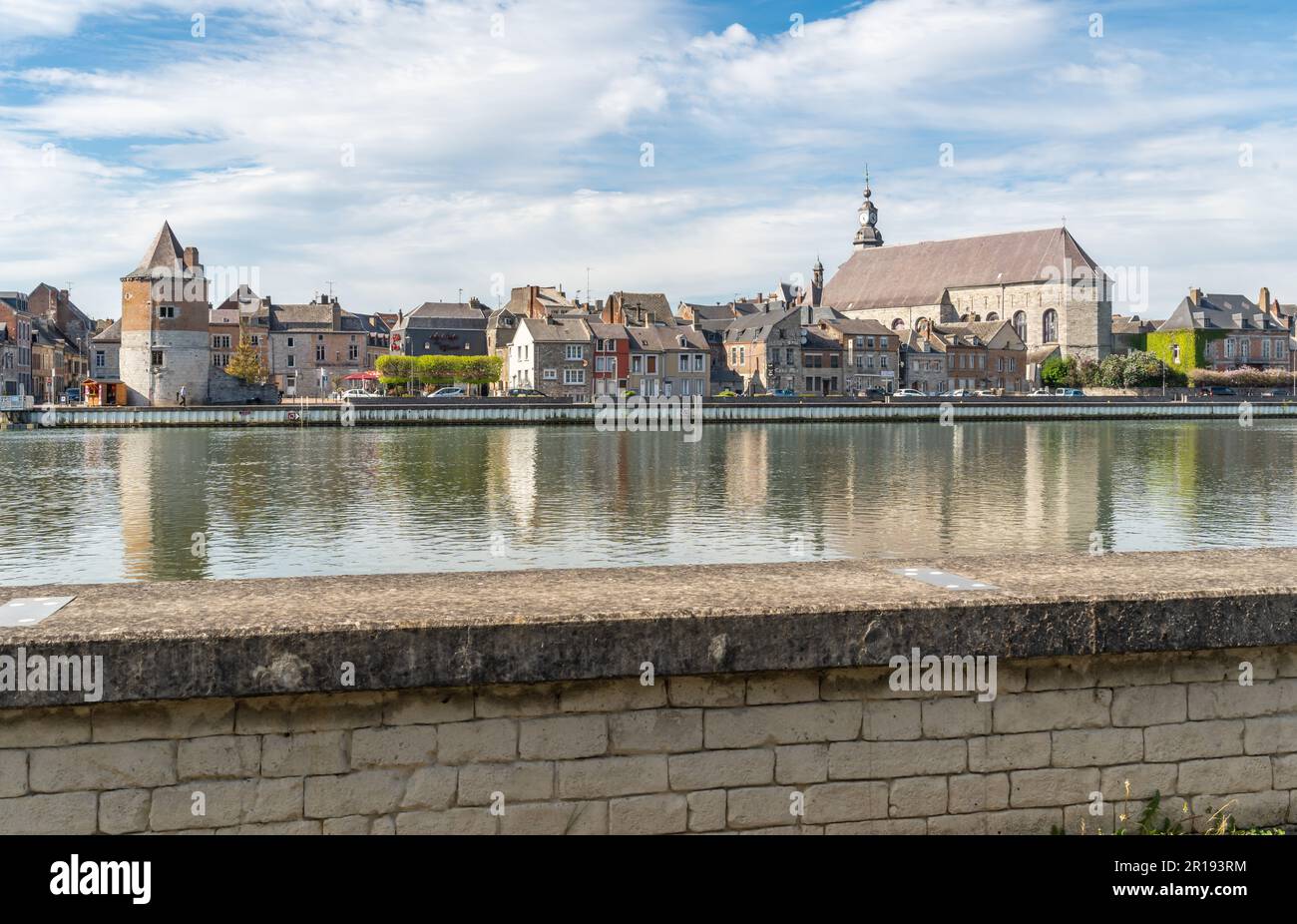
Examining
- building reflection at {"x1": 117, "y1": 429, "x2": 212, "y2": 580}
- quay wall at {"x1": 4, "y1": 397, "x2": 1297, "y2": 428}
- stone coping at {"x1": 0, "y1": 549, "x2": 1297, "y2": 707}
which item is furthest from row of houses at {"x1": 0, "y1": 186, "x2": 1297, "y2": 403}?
stone coping at {"x1": 0, "y1": 549, "x2": 1297, "y2": 707}

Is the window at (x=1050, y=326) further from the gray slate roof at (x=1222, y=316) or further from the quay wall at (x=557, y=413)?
the quay wall at (x=557, y=413)

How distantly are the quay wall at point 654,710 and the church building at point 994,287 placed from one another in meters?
120

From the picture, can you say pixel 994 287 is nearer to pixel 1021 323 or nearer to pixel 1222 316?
pixel 1021 323

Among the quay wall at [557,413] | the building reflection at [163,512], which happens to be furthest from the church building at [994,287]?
the building reflection at [163,512]

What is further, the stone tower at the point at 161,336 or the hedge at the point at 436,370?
the hedge at the point at 436,370

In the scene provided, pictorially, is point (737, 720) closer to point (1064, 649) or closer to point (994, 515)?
point (1064, 649)

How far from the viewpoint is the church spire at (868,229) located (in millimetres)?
141250

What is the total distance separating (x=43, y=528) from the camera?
24016mm

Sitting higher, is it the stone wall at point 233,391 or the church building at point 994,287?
the church building at point 994,287

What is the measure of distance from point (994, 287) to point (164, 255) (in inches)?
3271

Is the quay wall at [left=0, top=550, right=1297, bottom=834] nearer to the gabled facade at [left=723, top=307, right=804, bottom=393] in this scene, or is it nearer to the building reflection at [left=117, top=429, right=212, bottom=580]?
the building reflection at [left=117, top=429, right=212, bottom=580]

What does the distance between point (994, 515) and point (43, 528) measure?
2068cm

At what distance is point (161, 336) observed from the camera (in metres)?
82.1
